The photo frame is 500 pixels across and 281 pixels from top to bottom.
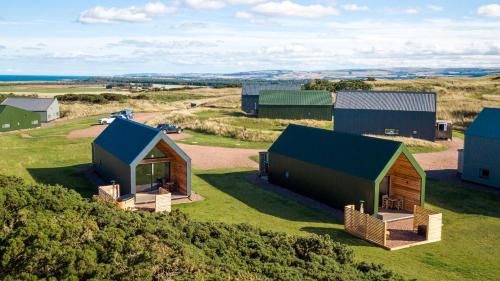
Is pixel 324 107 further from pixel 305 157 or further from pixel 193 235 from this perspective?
pixel 193 235

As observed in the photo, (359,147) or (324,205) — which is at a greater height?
(359,147)

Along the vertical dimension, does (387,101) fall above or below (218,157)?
above

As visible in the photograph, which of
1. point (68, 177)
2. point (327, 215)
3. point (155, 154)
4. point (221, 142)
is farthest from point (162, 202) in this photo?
point (221, 142)

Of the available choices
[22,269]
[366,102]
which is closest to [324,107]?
[366,102]

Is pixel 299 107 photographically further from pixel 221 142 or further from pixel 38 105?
pixel 38 105

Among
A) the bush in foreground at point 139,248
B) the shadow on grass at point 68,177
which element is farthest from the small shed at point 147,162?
the bush in foreground at point 139,248

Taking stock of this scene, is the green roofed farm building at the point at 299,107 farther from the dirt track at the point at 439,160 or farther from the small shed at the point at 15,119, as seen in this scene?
the small shed at the point at 15,119
